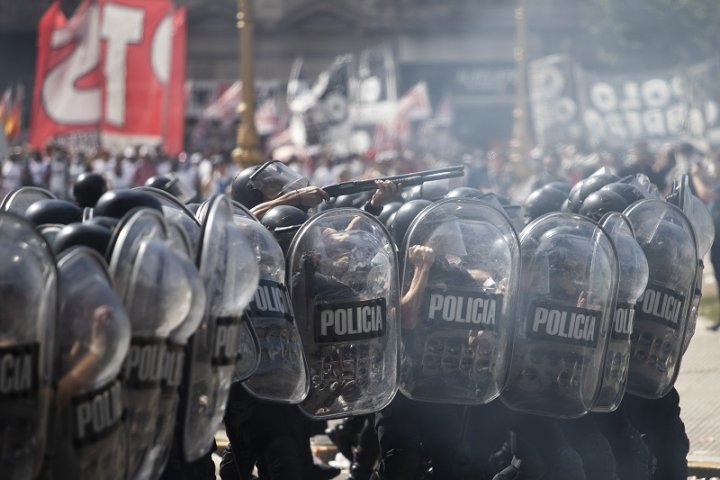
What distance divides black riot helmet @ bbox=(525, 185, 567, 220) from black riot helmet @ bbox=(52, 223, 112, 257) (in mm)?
3492

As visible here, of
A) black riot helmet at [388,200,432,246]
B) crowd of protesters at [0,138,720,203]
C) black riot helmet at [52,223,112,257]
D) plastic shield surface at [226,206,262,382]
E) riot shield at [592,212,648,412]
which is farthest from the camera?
crowd of protesters at [0,138,720,203]

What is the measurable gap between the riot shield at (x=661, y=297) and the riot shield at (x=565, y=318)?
2.08 ft

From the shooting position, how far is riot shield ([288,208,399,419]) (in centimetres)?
524

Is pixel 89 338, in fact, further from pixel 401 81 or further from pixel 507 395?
pixel 401 81

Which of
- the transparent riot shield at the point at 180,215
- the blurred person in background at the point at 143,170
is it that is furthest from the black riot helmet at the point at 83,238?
the blurred person in background at the point at 143,170

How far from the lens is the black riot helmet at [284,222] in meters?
5.67

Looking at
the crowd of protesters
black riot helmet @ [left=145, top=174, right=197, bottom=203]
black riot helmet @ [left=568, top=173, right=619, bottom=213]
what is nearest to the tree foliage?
the crowd of protesters

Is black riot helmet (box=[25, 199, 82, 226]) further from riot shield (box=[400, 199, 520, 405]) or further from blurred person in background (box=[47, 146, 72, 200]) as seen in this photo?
blurred person in background (box=[47, 146, 72, 200])

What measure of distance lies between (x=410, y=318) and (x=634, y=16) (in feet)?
122

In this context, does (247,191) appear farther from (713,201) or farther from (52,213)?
(713,201)

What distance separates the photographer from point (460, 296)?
5344 millimetres

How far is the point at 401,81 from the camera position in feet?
156

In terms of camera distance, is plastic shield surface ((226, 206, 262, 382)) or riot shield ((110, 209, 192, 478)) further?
plastic shield surface ((226, 206, 262, 382))

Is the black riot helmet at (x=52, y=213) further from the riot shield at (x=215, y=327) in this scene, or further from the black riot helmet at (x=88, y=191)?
the black riot helmet at (x=88, y=191)
